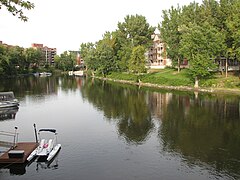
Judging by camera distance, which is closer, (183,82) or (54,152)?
(54,152)

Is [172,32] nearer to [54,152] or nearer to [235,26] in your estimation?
[235,26]

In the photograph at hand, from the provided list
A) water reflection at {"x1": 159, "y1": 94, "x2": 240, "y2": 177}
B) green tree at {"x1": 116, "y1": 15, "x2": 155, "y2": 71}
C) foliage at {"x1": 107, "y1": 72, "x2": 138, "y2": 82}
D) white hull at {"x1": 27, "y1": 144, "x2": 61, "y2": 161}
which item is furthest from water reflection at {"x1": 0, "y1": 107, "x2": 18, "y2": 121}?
green tree at {"x1": 116, "y1": 15, "x2": 155, "y2": 71}

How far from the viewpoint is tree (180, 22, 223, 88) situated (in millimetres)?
72556

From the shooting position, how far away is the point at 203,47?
7481 centimetres

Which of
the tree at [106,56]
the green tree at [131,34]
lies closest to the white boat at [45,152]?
the green tree at [131,34]

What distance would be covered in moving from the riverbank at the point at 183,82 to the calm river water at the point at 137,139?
40.5ft

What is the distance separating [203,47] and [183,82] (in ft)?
38.9

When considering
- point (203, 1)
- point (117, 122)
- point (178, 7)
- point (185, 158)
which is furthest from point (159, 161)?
point (178, 7)

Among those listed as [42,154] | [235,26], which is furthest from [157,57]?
[42,154]

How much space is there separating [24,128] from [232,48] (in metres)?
52.4

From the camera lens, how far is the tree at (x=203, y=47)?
72556 mm

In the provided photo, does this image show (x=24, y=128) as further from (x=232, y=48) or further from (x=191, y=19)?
(x=191, y=19)

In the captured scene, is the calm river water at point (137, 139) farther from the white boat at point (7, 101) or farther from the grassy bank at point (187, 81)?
the grassy bank at point (187, 81)

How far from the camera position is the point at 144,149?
29.7 m
